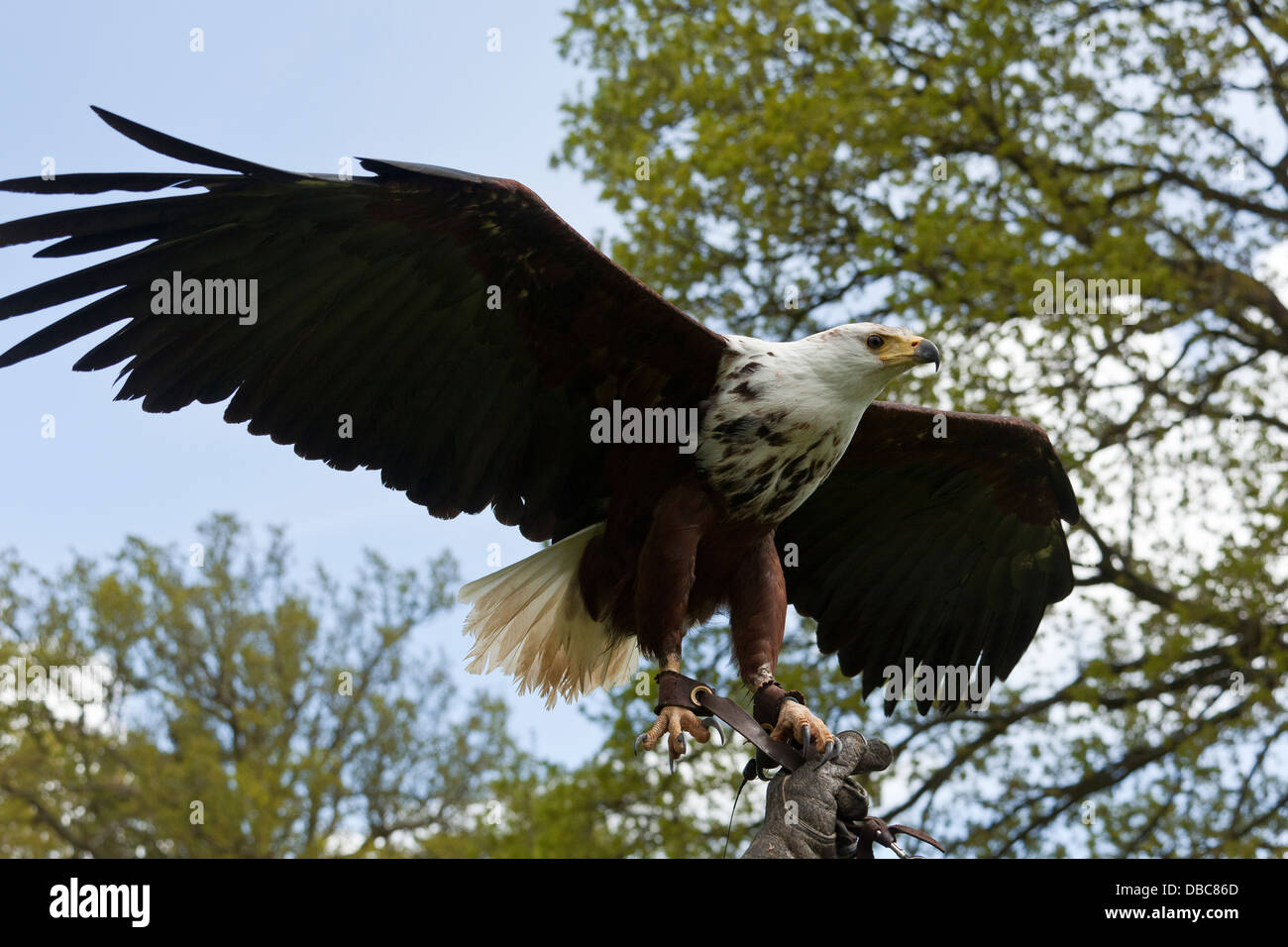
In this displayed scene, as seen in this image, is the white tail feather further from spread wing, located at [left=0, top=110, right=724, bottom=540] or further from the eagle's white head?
the eagle's white head

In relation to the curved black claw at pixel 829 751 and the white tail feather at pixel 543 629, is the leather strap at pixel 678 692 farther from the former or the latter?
the white tail feather at pixel 543 629

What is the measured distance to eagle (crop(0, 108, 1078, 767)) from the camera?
3922mm

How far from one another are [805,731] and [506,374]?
1489mm

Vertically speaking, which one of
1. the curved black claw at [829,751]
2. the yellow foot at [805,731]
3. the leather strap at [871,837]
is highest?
the yellow foot at [805,731]

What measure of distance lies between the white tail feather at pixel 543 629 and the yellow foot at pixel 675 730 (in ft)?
2.89

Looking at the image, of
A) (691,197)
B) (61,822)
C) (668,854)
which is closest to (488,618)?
(668,854)

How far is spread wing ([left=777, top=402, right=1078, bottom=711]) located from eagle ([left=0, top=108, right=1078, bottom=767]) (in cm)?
25

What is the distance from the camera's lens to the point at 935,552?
5156 mm

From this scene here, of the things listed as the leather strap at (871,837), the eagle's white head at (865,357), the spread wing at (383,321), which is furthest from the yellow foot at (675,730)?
the eagle's white head at (865,357)

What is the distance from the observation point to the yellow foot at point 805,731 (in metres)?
3.84

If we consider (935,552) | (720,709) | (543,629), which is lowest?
(720,709)
